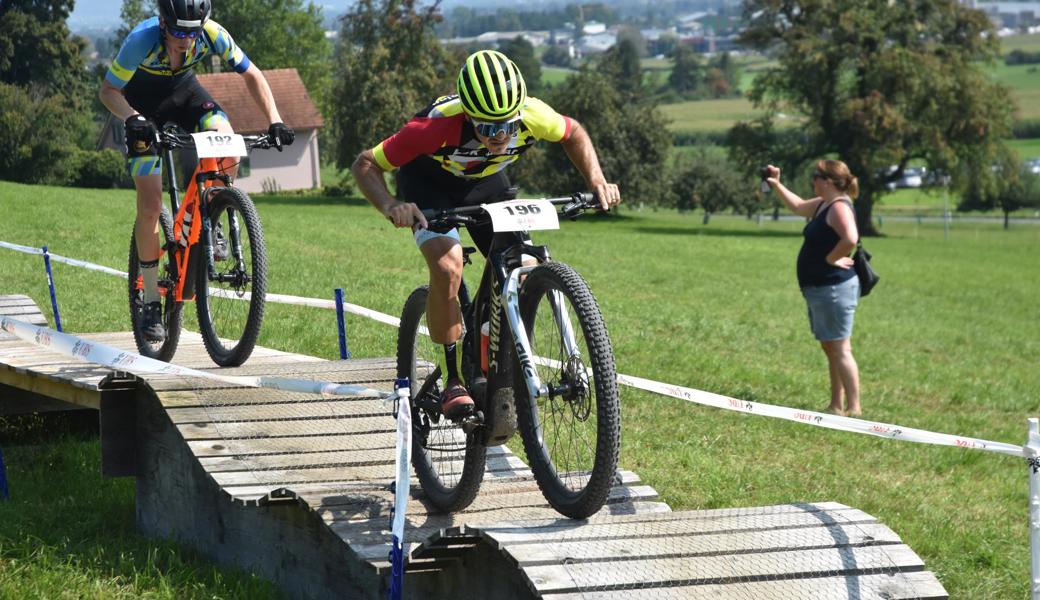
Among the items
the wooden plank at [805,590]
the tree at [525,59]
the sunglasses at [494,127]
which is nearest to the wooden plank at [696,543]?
the wooden plank at [805,590]

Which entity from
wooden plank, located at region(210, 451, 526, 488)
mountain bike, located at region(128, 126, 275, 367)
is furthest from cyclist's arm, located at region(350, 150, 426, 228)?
mountain bike, located at region(128, 126, 275, 367)

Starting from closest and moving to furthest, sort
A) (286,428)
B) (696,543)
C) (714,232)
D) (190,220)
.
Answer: (696,543) < (286,428) < (190,220) < (714,232)

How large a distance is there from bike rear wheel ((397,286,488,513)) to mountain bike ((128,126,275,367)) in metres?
1.34

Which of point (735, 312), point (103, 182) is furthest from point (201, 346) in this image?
point (103, 182)

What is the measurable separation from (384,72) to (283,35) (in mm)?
42483

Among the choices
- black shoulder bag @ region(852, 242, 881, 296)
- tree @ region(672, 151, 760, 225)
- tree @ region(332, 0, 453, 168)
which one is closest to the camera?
black shoulder bag @ region(852, 242, 881, 296)

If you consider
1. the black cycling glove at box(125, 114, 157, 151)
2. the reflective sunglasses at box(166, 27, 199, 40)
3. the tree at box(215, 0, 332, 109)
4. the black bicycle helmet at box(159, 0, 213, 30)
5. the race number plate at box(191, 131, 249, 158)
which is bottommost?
the race number plate at box(191, 131, 249, 158)

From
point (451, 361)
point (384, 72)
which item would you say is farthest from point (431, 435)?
point (384, 72)

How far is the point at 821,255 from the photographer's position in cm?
1050

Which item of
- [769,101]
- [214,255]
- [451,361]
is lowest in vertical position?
[451,361]

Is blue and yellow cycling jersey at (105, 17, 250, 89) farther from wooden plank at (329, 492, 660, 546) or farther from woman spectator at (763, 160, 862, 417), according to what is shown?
woman spectator at (763, 160, 862, 417)

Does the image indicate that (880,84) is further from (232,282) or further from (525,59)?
(525,59)

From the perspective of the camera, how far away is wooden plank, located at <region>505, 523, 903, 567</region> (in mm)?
4301

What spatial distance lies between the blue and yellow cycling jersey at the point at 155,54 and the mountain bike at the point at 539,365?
2.64 metres
